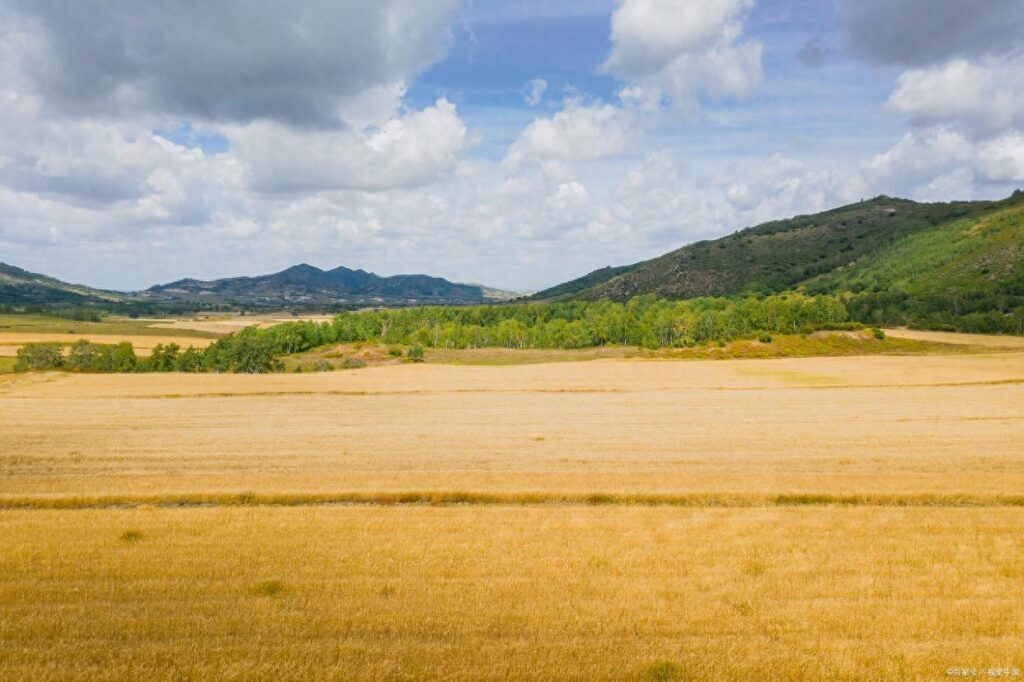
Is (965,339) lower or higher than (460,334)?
higher

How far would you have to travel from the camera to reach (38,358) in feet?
362

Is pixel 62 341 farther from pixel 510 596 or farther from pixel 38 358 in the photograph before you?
pixel 510 596

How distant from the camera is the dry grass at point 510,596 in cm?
934

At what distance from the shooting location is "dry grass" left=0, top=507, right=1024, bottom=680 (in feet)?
30.7

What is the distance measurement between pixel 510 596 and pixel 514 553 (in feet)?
8.57

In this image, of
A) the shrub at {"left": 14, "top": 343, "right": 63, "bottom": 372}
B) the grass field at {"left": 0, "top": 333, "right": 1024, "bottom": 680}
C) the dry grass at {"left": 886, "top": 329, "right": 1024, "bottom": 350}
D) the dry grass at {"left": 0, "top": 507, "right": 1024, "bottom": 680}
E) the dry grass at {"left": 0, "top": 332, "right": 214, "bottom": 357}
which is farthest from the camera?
the dry grass at {"left": 0, "top": 332, "right": 214, "bottom": 357}

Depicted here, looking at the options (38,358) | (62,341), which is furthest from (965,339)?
(62,341)

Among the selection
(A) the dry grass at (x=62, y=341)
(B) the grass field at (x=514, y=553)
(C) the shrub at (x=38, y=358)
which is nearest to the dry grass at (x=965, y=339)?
(B) the grass field at (x=514, y=553)

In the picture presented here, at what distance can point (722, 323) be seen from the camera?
153 meters

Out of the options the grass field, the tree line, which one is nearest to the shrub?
the tree line

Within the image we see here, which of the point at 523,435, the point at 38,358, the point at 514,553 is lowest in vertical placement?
the point at 38,358

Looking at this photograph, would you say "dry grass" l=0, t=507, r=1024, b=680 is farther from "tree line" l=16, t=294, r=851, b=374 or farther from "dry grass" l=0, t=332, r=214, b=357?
"dry grass" l=0, t=332, r=214, b=357

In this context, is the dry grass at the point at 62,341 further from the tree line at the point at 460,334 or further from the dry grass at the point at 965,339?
the dry grass at the point at 965,339

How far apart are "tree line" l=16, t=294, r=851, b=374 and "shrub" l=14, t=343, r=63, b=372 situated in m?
0.15
